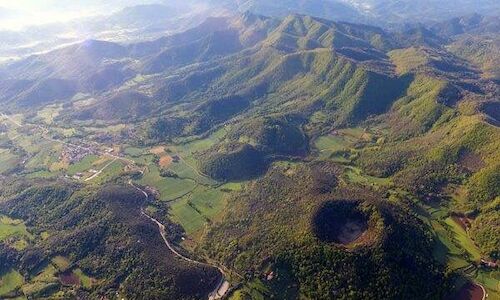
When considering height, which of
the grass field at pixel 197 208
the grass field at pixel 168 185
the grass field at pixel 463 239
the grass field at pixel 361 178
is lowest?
the grass field at pixel 168 185

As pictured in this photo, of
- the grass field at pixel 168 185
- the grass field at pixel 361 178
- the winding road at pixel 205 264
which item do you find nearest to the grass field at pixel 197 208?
the grass field at pixel 168 185

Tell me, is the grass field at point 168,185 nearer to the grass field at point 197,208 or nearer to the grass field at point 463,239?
the grass field at point 197,208

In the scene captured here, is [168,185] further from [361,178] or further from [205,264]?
[361,178]

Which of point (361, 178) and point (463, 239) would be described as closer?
point (463, 239)

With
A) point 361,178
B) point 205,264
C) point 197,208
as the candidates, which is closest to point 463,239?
Answer: point 361,178

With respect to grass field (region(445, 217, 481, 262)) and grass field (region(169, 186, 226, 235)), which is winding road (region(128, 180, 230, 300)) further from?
grass field (region(445, 217, 481, 262))

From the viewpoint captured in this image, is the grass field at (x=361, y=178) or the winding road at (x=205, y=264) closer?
the winding road at (x=205, y=264)

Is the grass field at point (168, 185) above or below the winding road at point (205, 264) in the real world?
below

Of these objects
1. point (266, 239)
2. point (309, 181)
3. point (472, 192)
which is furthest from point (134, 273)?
point (472, 192)

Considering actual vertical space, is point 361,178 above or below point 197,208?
above

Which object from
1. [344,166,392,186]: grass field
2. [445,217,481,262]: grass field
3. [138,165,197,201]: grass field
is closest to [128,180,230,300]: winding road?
[138,165,197,201]: grass field

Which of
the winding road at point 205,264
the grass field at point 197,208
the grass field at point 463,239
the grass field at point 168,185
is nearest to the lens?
the winding road at point 205,264
